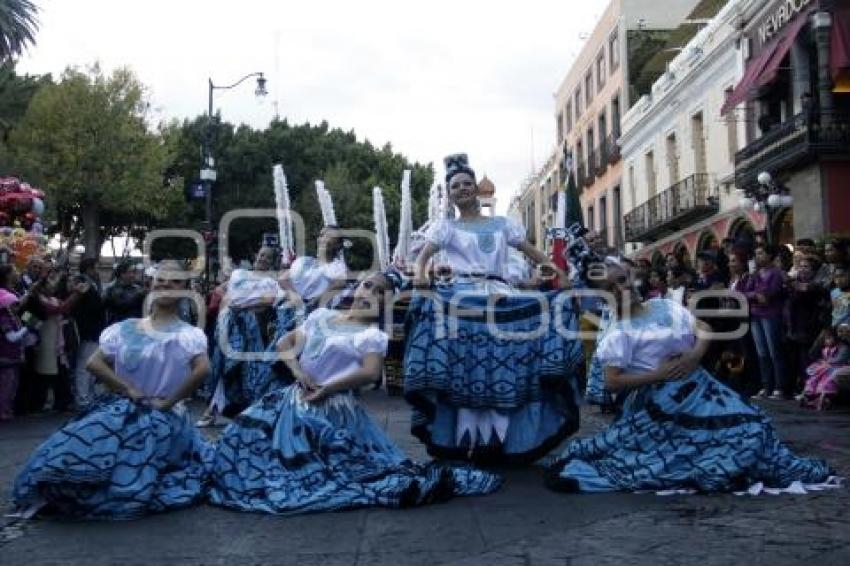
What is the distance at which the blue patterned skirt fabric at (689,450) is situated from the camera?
16.6 feet

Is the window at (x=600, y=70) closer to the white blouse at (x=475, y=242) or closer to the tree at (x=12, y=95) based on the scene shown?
the tree at (x=12, y=95)

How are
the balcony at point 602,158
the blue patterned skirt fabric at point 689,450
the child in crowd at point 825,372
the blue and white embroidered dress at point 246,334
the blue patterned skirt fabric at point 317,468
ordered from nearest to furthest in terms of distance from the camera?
the blue patterned skirt fabric at point 317,468 → the blue patterned skirt fabric at point 689,450 → the blue and white embroidered dress at point 246,334 → the child in crowd at point 825,372 → the balcony at point 602,158

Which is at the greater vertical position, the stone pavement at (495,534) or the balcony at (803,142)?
the balcony at (803,142)

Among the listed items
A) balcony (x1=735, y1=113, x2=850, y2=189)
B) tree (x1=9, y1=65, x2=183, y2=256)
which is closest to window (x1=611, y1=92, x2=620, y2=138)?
balcony (x1=735, y1=113, x2=850, y2=189)

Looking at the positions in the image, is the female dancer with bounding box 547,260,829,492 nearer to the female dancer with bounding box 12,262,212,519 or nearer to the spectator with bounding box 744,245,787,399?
the female dancer with bounding box 12,262,212,519

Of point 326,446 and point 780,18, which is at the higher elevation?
point 780,18

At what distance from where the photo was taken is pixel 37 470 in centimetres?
475

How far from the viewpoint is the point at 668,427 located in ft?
17.3

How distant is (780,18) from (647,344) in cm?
1855

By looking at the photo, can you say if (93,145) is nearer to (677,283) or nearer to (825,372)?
(677,283)

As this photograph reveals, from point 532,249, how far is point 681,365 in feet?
4.43

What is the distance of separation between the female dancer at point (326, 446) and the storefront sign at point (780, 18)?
58.0 ft

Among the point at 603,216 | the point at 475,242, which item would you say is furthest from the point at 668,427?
the point at 603,216

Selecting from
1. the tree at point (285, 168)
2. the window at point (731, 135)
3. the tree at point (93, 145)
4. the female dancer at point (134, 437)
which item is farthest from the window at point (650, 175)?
the female dancer at point (134, 437)
